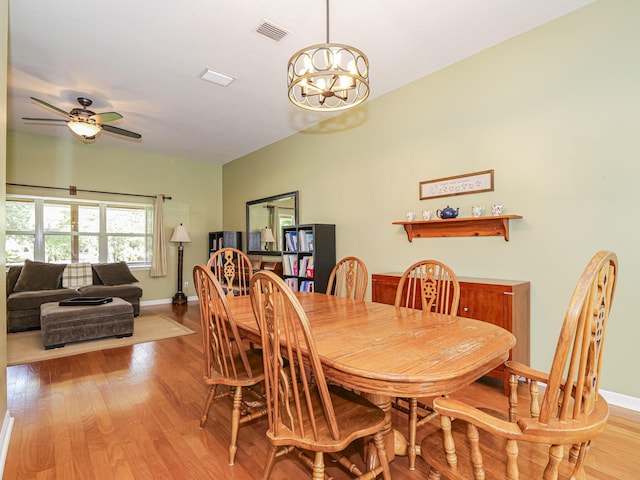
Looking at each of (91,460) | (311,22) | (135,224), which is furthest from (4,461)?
(135,224)

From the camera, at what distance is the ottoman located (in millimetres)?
3537

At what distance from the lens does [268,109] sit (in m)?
4.13

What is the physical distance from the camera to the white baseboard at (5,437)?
1695 millimetres

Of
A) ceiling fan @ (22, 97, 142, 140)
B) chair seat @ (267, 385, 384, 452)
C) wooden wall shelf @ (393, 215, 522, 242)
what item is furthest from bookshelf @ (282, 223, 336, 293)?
chair seat @ (267, 385, 384, 452)

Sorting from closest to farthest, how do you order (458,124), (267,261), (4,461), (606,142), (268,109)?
(4,461), (606,142), (458,124), (268,109), (267,261)

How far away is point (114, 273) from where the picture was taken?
17.4 feet

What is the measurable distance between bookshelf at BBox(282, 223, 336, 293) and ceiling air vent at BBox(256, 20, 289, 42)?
6.79 ft

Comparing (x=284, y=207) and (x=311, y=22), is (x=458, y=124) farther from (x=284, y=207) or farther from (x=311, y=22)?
(x=284, y=207)

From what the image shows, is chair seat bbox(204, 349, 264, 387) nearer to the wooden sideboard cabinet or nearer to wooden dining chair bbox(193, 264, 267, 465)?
wooden dining chair bbox(193, 264, 267, 465)

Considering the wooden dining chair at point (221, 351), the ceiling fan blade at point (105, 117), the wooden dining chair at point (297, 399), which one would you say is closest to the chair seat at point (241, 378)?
the wooden dining chair at point (221, 351)

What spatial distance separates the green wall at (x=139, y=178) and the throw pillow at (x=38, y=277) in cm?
117

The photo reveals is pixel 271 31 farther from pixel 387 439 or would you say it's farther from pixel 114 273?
pixel 114 273

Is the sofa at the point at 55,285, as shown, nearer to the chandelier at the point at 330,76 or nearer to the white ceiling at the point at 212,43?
the white ceiling at the point at 212,43

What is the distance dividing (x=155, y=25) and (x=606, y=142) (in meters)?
3.37
